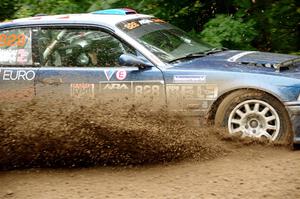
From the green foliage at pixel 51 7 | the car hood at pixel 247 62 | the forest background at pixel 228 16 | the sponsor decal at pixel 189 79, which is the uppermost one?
the green foliage at pixel 51 7

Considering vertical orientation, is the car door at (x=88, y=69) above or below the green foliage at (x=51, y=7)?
below

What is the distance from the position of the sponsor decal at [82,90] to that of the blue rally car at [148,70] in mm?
11

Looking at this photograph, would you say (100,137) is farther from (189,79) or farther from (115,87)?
(189,79)

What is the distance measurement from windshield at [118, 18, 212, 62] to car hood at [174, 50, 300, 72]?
0.27m

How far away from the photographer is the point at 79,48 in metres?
5.93

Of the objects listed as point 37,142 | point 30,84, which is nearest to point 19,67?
point 30,84

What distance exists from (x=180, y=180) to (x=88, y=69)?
1.83 meters

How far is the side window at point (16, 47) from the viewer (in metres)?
6.07

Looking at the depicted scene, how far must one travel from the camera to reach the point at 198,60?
580 cm

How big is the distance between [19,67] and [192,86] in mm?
2115

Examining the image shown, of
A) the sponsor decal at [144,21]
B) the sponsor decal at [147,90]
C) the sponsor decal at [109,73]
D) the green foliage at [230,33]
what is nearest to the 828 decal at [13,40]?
the sponsor decal at [109,73]

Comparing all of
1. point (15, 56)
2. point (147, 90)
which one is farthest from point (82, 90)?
point (15, 56)

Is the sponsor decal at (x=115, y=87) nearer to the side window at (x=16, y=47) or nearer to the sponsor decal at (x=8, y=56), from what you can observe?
the side window at (x=16, y=47)

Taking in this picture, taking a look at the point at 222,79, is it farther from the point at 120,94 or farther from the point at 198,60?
the point at 120,94
